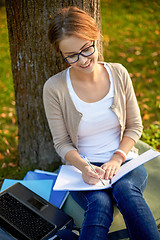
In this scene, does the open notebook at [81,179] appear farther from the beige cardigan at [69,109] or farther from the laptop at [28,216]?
the laptop at [28,216]

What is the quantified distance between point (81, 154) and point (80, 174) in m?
0.20

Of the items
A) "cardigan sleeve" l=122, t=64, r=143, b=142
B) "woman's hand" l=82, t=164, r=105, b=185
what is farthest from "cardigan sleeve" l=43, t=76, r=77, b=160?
"cardigan sleeve" l=122, t=64, r=143, b=142

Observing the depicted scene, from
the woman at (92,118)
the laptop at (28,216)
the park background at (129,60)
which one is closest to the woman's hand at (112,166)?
the woman at (92,118)

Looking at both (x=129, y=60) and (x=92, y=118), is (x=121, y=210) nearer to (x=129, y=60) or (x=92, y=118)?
(x=92, y=118)

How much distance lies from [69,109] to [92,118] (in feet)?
0.61

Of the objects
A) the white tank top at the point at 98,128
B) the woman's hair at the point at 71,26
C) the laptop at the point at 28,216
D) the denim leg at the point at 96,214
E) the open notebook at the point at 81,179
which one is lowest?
the laptop at the point at 28,216

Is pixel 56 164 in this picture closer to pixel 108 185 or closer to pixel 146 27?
pixel 108 185

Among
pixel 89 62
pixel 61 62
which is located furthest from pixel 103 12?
pixel 89 62

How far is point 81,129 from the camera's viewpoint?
97.3 inches

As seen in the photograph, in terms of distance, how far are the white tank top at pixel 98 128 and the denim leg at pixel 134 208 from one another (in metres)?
0.31

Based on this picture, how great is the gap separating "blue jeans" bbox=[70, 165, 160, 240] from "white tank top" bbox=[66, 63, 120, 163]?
1.01ft

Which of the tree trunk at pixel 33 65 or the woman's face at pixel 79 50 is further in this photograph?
the tree trunk at pixel 33 65

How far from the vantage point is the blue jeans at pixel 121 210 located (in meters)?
1.99

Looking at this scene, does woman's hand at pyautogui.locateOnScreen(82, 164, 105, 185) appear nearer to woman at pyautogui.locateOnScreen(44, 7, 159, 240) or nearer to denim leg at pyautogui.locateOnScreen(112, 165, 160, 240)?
woman at pyautogui.locateOnScreen(44, 7, 159, 240)
